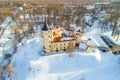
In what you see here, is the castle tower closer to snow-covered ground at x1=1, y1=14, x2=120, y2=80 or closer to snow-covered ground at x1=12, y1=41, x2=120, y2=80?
snow-covered ground at x1=1, y1=14, x2=120, y2=80

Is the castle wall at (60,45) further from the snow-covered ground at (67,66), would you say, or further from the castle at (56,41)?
the snow-covered ground at (67,66)

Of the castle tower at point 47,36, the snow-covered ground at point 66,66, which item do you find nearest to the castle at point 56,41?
the castle tower at point 47,36

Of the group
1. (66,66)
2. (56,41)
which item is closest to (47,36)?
(56,41)

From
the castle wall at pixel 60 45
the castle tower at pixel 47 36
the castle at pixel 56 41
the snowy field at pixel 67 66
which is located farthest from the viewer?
the castle wall at pixel 60 45

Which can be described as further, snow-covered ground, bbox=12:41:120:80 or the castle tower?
the castle tower

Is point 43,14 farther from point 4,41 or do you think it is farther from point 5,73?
point 5,73

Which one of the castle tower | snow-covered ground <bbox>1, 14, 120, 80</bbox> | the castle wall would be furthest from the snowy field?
the castle tower

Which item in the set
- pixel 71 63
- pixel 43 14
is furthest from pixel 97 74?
pixel 43 14

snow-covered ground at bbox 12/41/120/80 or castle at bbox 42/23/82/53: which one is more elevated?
castle at bbox 42/23/82/53

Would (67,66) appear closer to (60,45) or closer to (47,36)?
(60,45)
